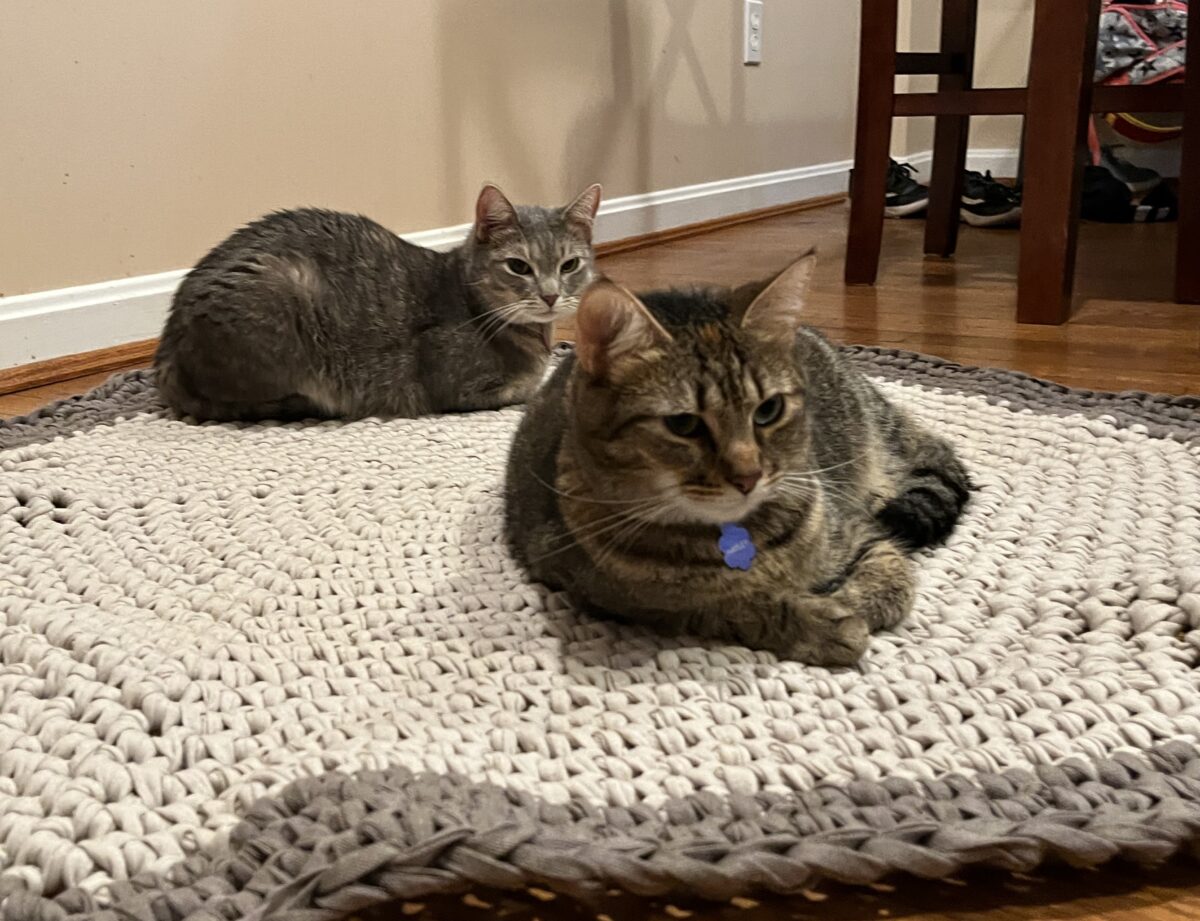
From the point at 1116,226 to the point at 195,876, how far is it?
368 centimetres

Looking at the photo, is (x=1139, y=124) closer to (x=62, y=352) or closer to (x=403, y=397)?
(x=403, y=397)

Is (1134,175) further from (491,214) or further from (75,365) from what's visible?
(75,365)

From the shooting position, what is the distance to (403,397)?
6.06 feet

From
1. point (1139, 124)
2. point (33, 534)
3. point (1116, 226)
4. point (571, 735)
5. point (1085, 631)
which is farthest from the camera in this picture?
point (1139, 124)

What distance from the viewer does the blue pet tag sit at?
1.00 m

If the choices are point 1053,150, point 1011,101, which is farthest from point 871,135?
point 1053,150

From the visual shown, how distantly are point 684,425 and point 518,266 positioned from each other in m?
1.02

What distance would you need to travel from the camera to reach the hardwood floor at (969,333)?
743 mm

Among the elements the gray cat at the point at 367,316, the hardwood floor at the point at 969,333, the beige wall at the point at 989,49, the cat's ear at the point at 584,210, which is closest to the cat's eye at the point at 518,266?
the gray cat at the point at 367,316

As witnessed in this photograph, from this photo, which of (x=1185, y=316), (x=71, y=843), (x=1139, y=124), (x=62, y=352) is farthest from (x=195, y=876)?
(x=1139, y=124)

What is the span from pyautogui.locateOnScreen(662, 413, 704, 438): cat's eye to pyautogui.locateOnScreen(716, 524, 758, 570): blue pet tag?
0.10 m

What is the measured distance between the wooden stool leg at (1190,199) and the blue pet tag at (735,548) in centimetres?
194

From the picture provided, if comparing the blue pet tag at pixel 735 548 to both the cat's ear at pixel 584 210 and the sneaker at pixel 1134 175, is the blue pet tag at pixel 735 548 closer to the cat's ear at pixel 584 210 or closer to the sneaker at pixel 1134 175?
the cat's ear at pixel 584 210

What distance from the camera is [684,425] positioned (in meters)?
0.96
